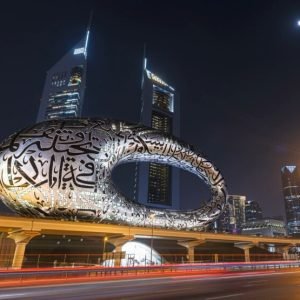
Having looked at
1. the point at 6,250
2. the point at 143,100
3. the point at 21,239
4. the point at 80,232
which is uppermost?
the point at 143,100

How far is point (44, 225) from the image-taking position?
25922mm

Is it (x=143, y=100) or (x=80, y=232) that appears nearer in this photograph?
(x=80, y=232)

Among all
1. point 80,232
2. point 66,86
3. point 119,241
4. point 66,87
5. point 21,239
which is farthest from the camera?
point 66,86

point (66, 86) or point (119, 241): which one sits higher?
point (66, 86)

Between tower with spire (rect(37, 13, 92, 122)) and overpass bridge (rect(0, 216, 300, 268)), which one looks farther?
tower with spire (rect(37, 13, 92, 122))

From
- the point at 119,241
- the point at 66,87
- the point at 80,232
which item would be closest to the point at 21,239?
the point at 80,232

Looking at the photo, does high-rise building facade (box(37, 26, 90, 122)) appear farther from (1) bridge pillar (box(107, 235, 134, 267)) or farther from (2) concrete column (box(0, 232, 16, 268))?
(1) bridge pillar (box(107, 235, 134, 267))

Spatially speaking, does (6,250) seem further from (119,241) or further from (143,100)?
(143,100)

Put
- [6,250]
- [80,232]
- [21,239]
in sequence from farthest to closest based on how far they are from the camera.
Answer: [6,250]
[80,232]
[21,239]

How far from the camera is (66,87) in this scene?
17125cm

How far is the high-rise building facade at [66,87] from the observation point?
161500 mm

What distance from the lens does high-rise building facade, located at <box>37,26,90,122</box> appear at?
161500mm

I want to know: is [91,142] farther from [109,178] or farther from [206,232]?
[206,232]

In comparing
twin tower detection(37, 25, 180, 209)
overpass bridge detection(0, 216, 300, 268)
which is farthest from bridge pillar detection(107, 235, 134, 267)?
twin tower detection(37, 25, 180, 209)
